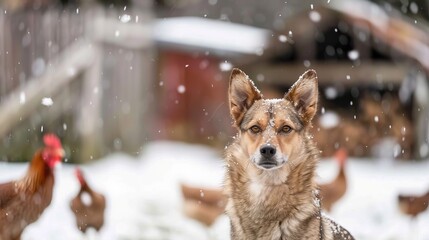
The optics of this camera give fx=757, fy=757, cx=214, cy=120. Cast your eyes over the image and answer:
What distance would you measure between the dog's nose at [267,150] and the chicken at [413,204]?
3.97 m

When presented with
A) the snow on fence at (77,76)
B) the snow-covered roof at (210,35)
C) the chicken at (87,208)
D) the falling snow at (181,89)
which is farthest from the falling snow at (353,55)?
the chicken at (87,208)

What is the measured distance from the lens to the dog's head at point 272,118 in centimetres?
338

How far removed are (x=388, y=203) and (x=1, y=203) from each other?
16.4 feet

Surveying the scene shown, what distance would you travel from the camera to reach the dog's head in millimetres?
3381

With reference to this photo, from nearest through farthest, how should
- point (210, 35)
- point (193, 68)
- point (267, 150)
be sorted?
point (267, 150) → point (210, 35) → point (193, 68)

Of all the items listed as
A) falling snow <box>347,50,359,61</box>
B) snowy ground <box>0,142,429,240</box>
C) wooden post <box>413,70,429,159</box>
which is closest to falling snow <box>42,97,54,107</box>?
snowy ground <box>0,142,429,240</box>

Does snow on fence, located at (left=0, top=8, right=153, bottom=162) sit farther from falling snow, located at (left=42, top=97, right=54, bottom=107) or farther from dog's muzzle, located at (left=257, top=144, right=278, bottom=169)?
dog's muzzle, located at (left=257, top=144, right=278, bottom=169)

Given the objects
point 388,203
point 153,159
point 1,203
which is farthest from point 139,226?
point 153,159

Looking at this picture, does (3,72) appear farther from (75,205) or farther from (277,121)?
(277,121)

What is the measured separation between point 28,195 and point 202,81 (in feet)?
21.9

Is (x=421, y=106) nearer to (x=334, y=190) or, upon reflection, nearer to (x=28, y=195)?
(x=334, y=190)

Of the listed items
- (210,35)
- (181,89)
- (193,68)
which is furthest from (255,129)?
(181,89)

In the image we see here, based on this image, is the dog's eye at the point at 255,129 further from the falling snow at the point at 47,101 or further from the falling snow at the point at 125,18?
the falling snow at the point at 125,18

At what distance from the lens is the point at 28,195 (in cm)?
524
